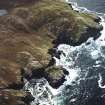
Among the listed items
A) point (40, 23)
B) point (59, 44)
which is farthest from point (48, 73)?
point (40, 23)

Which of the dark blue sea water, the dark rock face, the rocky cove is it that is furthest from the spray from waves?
the dark blue sea water

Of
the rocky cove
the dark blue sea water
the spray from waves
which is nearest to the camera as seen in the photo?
the spray from waves

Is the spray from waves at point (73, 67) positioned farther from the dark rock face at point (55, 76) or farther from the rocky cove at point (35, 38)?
the rocky cove at point (35, 38)

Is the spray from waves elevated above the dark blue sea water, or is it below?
above

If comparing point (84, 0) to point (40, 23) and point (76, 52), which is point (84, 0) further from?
point (76, 52)

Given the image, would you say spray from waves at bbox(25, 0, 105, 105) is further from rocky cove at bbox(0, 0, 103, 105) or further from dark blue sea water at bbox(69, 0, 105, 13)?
dark blue sea water at bbox(69, 0, 105, 13)

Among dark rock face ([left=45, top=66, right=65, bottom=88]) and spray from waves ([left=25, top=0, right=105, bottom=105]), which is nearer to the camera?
spray from waves ([left=25, top=0, right=105, bottom=105])
